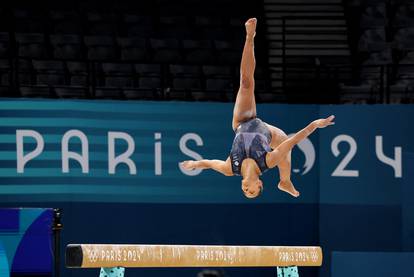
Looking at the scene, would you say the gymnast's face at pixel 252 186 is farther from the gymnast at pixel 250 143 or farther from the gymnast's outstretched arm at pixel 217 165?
the gymnast's outstretched arm at pixel 217 165

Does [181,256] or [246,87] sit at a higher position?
[246,87]

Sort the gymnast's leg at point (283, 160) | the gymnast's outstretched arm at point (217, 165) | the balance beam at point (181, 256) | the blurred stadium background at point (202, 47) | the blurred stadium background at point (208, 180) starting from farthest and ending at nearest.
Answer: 1. the blurred stadium background at point (202, 47)
2. the blurred stadium background at point (208, 180)
3. the gymnast's leg at point (283, 160)
4. the gymnast's outstretched arm at point (217, 165)
5. the balance beam at point (181, 256)

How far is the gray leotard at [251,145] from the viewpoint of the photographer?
749 centimetres

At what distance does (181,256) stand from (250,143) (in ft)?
3.95

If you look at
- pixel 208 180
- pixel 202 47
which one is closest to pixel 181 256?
pixel 208 180

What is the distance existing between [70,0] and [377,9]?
5003 millimetres

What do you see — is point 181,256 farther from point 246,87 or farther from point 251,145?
point 246,87

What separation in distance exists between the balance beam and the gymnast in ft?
2.14

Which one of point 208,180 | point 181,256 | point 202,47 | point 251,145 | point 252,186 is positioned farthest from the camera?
point 202,47

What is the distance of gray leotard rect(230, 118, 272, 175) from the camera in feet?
24.6

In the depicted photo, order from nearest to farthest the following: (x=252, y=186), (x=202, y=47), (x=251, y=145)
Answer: (x=252, y=186) < (x=251, y=145) < (x=202, y=47)

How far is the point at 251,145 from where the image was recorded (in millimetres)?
7520

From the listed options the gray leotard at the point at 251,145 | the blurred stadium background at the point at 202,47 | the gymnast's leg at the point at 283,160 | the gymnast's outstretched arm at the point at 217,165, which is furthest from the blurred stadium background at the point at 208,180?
the gray leotard at the point at 251,145

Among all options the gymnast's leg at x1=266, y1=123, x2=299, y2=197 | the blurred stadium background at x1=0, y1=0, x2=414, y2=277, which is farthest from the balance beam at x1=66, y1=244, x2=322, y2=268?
the blurred stadium background at x1=0, y1=0, x2=414, y2=277
